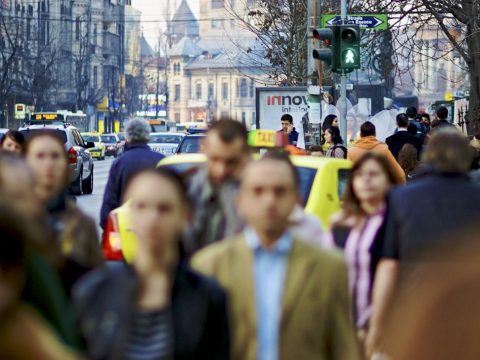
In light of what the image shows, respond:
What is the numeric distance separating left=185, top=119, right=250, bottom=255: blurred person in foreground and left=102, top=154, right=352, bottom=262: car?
3.53 m

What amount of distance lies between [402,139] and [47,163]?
12.5 meters

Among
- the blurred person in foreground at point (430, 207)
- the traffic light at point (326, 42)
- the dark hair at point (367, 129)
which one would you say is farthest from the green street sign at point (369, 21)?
the blurred person in foreground at point (430, 207)

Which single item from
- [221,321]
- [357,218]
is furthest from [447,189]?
[221,321]

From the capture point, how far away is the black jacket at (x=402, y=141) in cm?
1886

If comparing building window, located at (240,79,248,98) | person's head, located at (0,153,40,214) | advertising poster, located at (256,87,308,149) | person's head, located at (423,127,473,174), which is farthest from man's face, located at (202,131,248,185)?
building window, located at (240,79,248,98)

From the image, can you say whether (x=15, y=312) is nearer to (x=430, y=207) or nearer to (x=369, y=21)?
(x=430, y=207)

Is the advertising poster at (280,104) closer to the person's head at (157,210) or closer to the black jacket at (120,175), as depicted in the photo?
the black jacket at (120,175)

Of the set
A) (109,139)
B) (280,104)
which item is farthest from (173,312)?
(109,139)

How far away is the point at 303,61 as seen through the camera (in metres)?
39.8

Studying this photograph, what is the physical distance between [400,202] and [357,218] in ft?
2.36

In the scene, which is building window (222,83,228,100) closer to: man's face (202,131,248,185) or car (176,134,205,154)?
car (176,134,205,154)

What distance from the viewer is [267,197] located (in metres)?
5.12

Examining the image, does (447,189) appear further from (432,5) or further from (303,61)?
(303,61)

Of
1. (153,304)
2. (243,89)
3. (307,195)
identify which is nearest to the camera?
(153,304)
